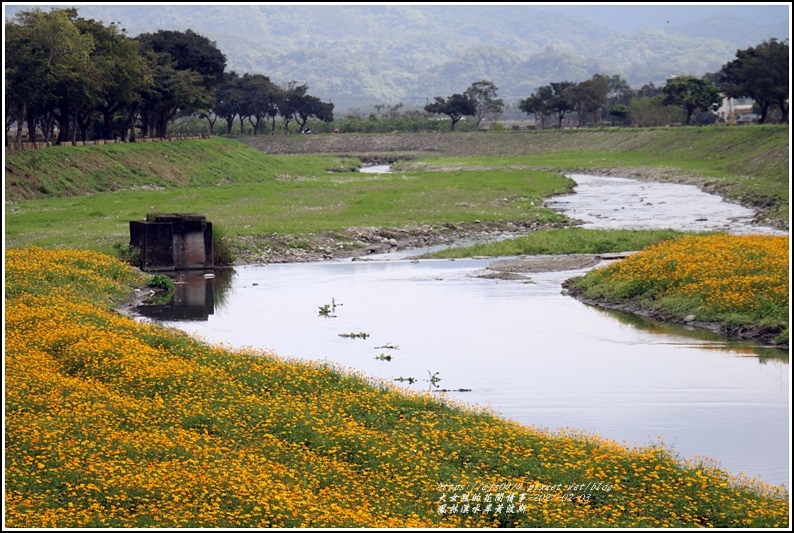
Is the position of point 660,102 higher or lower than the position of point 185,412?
higher

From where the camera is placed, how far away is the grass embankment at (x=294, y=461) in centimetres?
1357

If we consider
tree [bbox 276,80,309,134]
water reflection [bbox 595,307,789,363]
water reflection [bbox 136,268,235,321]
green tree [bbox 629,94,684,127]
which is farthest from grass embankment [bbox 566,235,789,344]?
tree [bbox 276,80,309,134]

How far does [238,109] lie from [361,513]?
160 m

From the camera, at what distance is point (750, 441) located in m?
19.3

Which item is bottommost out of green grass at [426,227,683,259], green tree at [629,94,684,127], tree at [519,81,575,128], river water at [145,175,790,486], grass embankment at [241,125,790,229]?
river water at [145,175,790,486]

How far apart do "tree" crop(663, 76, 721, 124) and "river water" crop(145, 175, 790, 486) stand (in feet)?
369

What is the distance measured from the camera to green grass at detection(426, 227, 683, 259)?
154 feet

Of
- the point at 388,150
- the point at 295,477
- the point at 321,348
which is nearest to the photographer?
Result: the point at 295,477

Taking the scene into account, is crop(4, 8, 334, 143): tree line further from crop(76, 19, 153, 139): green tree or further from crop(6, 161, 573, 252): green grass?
crop(6, 161, 573, 252): green grass

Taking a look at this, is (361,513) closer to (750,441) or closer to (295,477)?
(295,477)

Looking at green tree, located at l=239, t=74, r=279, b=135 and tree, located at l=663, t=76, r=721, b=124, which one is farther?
green tree, located at l=239, t=74, r=279, b=135

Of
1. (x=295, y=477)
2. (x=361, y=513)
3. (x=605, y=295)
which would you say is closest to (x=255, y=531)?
(x=361, y=513)

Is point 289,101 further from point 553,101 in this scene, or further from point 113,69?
point 113,69

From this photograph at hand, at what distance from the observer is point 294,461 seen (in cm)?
1588
